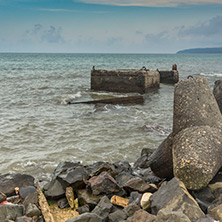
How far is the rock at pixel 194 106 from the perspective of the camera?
164 inches

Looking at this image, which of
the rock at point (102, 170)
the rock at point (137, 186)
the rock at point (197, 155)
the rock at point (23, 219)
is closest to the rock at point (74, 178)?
the rock at point (102, 170)

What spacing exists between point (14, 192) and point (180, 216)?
110 inches

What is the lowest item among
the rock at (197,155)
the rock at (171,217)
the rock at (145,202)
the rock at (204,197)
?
the rock at (145,202)

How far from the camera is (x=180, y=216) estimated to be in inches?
98.2

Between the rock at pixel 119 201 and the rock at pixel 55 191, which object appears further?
the rock at pixel 55 191

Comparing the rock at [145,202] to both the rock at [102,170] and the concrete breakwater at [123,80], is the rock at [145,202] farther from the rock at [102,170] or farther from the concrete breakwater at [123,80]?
the concrete breakwater at [123,80]

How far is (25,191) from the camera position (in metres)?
4.16

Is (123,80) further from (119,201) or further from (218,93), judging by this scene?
(119,201)

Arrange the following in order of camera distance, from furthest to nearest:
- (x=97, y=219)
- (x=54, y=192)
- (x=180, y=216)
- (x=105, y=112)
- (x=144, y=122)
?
(x=105, y=112) < (x=144, y=122) < (x=54, y=192) < (x=97, y=219) < (x=180, y=216)

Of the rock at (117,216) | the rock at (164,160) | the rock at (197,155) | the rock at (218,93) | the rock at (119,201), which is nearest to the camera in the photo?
the rock at (117,216)

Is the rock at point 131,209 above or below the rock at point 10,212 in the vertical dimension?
above

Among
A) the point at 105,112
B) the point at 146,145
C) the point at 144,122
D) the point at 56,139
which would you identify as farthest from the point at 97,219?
the point at 105,112

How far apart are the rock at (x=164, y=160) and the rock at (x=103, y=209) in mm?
1185

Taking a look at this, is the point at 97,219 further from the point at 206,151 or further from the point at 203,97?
the point at 203,97
